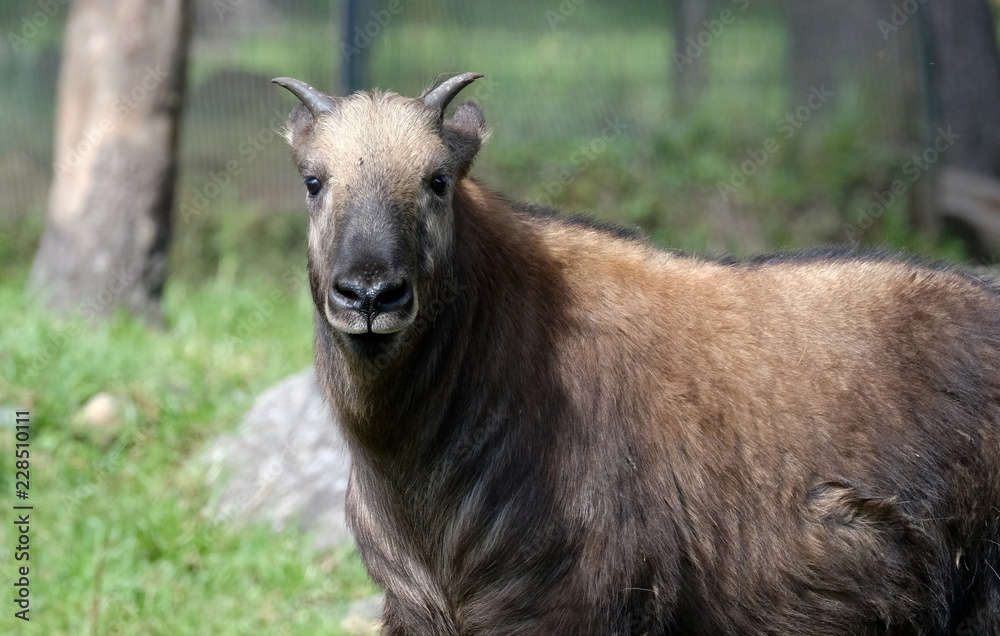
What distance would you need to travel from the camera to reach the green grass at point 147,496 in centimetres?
553

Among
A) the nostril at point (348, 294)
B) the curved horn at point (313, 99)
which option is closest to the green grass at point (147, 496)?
the nostril at point (348, 294)

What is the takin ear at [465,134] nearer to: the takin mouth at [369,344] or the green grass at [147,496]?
the takin mouth at [369,344]

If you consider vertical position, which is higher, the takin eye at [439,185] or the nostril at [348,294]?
the takin eye at [439,185]

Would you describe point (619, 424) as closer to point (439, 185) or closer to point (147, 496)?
point (439, 185)

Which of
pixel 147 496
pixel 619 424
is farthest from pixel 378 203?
pixel 147 496

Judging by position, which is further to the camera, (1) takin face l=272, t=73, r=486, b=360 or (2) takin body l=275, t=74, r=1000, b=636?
(2) takin body l=275, t=74, r=1000, b=636

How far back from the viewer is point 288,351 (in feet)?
27.5

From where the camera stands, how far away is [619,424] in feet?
12.8

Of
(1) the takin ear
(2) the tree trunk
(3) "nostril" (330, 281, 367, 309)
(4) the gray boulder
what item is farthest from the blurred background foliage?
(3) "nostril" (330, 281, 367, 309)

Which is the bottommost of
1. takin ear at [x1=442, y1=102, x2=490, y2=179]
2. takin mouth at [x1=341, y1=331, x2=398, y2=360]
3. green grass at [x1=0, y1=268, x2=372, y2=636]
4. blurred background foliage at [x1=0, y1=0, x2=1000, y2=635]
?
green grass at [x1=0, y1=268, x2=372, y2=636]

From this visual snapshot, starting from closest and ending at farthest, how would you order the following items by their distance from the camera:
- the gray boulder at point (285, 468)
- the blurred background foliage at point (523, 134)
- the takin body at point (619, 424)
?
1. the takin body at point (619, 424)
2. the gray boulder at point (285, 468)
3. the blurred background foliage at point (523, 134)

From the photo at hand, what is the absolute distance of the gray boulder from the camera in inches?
248

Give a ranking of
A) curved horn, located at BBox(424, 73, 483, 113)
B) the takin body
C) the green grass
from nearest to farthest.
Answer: the takin body
curved horn, located at BBox(424, 73, 483, 113)
the green grass

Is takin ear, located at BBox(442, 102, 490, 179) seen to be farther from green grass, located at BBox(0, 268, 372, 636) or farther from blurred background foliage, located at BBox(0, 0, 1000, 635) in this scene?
blurred background foliage, located at BBox(0, 0, 1000, 635)
